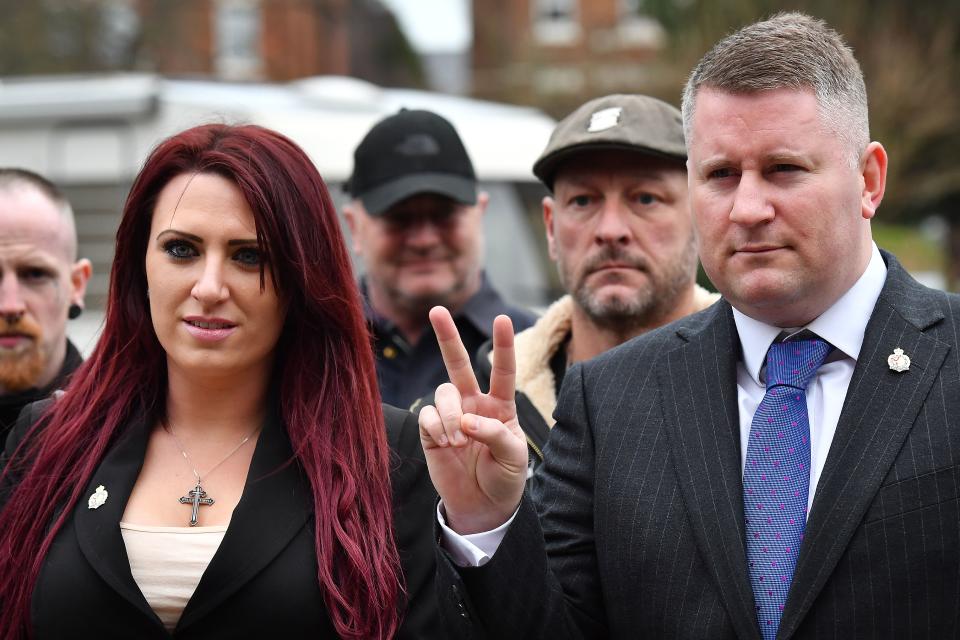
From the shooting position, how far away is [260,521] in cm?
293

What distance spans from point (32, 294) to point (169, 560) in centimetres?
153

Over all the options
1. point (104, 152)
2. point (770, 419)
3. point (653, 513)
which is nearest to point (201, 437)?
point (653, 513)

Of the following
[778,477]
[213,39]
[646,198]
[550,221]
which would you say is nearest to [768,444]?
[778,477]

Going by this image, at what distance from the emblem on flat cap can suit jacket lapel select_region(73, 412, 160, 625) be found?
1.60 m

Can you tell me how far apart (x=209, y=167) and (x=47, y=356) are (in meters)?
1.31

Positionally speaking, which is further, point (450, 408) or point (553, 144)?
point (553, 144)

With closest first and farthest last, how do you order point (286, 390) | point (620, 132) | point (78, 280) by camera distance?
1. point (286, 390)
2. point (620, 132)
3. point (78, 280)

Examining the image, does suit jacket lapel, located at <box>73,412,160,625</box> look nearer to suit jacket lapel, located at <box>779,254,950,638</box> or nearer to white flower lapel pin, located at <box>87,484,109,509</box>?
white flower lapel pin, located at <box>87,484,109,509</box>

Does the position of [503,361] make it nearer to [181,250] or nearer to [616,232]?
[181,250]

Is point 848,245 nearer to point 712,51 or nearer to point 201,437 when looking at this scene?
point 712,51

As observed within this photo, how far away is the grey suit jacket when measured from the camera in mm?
2307

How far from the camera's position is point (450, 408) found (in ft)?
8.08

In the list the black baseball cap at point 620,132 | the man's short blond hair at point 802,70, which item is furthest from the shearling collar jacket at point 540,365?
the man's short blond hair at point 802,70

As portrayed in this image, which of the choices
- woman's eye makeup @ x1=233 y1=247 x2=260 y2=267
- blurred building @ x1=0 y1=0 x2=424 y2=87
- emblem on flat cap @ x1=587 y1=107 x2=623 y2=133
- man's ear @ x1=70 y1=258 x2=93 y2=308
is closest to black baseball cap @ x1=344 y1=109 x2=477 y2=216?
emblem on flat cap @ x1=587 y1=107 x2=623 y2=133
